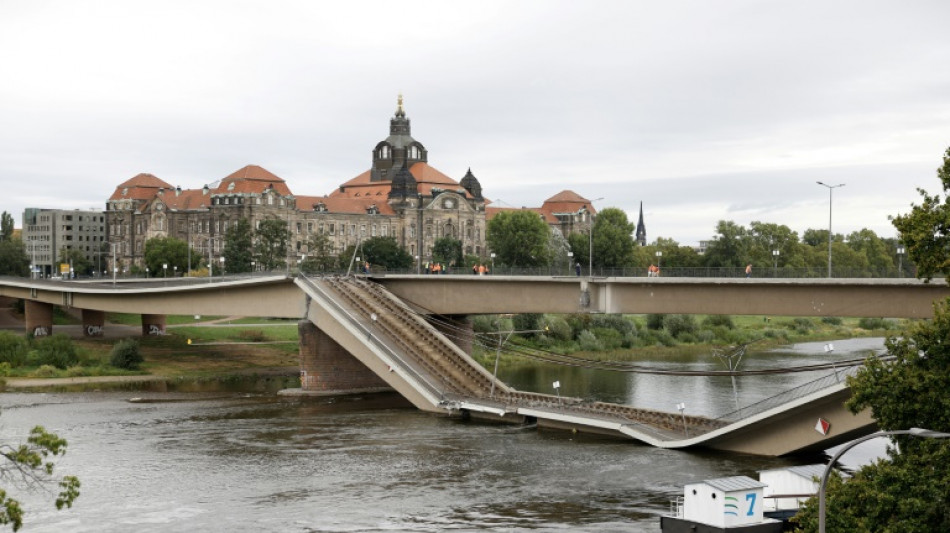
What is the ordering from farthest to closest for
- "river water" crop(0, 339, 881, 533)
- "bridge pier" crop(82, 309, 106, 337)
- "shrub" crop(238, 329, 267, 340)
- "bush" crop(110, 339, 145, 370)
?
"shrub" crop(238, 329, 267, 340), "bridge pier" crop(82, 309, 106, 337), "bush" crop(110, 339, 145, 370), "river water" crop(0, 339, 881, 533)

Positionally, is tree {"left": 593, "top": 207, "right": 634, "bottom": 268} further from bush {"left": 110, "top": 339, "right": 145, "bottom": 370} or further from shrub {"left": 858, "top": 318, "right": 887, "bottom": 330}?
bush {"left": 110, "top": 339, "right": 145, "bottom": 370}

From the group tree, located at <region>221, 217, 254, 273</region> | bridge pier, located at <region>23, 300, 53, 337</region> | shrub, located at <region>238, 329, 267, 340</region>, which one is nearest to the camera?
bridge pier, located at <region>23, 300, 53, 337</region>

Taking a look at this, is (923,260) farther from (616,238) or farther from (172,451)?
(616,238)

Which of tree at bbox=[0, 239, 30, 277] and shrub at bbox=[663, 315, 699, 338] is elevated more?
tree at bbox=[0, 239, 30, 277]

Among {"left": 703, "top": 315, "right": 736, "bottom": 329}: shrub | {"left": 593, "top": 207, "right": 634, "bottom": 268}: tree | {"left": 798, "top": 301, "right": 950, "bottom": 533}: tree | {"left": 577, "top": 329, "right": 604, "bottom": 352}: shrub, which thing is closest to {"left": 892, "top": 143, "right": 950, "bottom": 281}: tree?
{"left": 798, "top": 301, "right": 950, "bottom": 533}: tree

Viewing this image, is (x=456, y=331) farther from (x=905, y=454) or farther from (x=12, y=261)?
(x=12, y=261)

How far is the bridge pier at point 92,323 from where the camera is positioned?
359 feet

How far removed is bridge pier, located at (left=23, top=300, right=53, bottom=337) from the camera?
108875 millimetres

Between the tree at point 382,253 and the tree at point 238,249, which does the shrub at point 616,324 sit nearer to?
the tree at point 382,253

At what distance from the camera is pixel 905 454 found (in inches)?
1198

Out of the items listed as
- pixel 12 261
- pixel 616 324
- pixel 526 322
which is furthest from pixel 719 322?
pixel 12 261

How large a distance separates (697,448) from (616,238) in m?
138

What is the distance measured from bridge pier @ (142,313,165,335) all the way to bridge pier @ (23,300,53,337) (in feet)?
28.0

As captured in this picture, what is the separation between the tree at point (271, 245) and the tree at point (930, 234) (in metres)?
149
